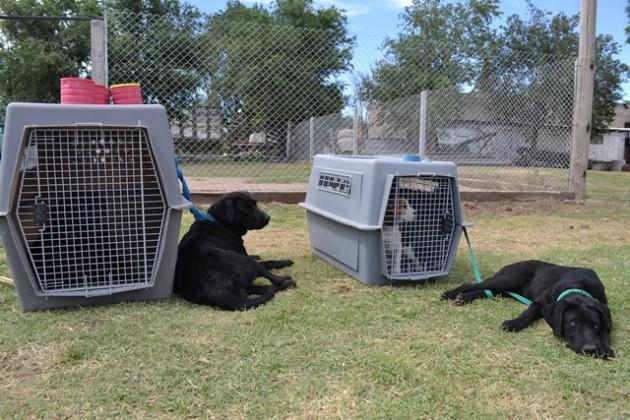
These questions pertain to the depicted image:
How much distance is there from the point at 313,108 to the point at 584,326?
20.7 feet

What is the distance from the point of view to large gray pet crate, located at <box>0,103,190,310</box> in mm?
2729

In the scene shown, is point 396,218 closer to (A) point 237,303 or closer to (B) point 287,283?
(B) point 287,283

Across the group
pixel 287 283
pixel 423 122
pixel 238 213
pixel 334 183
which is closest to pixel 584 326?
→ pixel 287 283

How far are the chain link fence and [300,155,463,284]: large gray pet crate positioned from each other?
398 cm

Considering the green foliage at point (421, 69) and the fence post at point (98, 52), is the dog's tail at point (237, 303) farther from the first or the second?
the green foliage at point (421, 69)

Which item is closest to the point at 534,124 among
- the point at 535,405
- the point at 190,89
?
the point at 190,89

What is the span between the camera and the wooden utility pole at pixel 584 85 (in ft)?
27.2

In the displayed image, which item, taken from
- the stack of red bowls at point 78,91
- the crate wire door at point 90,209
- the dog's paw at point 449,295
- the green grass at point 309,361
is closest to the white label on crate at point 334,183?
the green grass at point 309,361

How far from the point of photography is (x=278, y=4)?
29172 mm

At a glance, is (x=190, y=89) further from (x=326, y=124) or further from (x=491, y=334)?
(x=491, y=334)

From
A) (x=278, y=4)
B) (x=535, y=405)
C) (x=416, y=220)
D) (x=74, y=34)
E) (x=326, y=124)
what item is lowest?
(x=535, y=405)

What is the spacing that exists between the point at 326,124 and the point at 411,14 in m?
26.5

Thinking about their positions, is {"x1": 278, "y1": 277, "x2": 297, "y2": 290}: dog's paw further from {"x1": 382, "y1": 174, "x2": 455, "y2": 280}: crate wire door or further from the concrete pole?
the concrete pole

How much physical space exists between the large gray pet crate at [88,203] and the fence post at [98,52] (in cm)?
314
